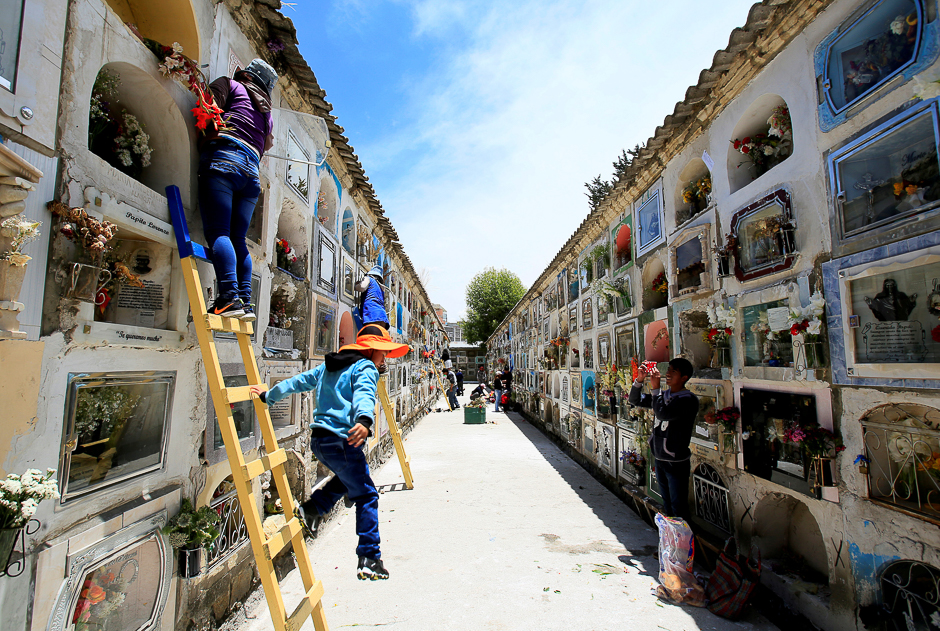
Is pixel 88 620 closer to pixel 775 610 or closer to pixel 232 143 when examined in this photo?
pixel 232 143

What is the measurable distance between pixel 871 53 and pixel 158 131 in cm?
548

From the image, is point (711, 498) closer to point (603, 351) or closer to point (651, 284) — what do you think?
point (651, 284)

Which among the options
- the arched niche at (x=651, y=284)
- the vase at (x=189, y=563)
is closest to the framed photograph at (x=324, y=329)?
the vase at (x=189, y=563)

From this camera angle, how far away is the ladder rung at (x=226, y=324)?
300cm

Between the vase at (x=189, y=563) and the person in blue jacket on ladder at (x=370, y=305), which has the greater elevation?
the person in blue jacket on ladder at (x=370, y=305)

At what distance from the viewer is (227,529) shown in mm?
3916

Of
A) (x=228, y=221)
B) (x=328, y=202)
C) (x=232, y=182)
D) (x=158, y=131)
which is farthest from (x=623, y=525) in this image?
(x=158, y=131)

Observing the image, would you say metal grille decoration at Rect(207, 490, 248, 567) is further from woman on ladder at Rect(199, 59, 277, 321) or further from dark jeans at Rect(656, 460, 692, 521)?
dark jeans at Rect(656, 460, 692, 521)

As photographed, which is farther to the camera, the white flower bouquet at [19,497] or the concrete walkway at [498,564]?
the concrete walkway at [498,564]

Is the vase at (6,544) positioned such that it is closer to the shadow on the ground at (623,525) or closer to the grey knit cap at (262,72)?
the grey knit cap at (262,72)

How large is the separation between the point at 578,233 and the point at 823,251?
723 centimetres

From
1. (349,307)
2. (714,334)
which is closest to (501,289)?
(349,307)

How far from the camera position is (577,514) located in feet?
22.7

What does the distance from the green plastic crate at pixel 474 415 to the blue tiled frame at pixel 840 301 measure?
47.4ft
